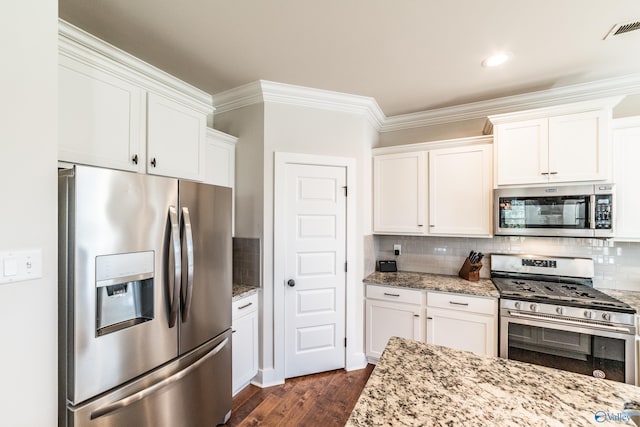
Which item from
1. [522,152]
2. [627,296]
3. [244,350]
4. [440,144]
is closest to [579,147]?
[522,152]

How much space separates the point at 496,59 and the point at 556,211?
4.45ft

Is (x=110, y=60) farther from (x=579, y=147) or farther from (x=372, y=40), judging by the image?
(x=579, y=147)

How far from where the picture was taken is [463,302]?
93.2 inches

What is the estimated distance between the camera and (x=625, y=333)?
1873 millimetres

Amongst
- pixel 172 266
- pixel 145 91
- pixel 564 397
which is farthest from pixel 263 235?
pixel 564 397

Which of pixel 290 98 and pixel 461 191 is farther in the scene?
pixel 461 191

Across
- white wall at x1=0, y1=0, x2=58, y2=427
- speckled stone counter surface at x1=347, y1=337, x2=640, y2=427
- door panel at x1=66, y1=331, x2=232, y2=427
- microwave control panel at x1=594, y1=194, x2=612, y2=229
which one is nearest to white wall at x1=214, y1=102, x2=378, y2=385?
door panel at x1=66, y1=331, x2=232, y2=427

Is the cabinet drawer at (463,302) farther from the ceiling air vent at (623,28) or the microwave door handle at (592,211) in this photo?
the ceiling air vent at (623,28)

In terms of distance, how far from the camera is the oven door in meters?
1.87

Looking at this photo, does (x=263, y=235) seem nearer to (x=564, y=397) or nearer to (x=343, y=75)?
(x=343, y=75)

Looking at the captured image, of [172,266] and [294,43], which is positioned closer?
[172,266]

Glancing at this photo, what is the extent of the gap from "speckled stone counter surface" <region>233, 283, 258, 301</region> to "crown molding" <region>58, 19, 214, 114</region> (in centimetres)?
148

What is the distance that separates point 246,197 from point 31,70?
1603mm

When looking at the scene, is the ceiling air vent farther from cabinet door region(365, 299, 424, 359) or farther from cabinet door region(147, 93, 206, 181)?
cabinet door region(147, 93, 206, 181)
